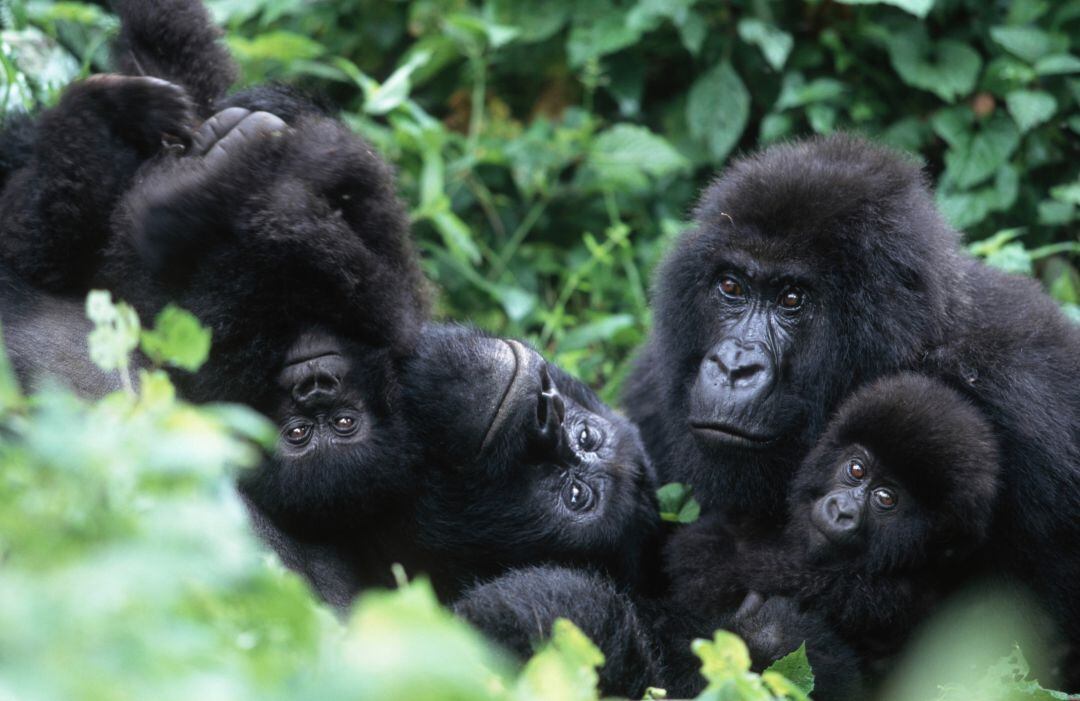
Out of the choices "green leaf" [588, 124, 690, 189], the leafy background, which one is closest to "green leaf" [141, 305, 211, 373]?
the leafy background

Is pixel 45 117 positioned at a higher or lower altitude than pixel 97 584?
lower

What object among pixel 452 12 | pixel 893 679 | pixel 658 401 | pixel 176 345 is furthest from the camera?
pixel 452 12

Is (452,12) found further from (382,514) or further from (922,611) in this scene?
(922,611)

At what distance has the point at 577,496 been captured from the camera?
352 cm

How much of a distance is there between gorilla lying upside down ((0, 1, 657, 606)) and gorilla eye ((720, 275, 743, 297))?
0.56 metres

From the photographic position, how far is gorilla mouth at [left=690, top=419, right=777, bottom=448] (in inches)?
134

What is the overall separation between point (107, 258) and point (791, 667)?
2.04 m

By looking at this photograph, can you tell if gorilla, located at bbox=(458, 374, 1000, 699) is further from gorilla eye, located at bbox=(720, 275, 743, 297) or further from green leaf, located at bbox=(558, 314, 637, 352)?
green leaf, located at bbox=(558, 314, 637, 352)

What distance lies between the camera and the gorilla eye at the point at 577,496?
3500 mm

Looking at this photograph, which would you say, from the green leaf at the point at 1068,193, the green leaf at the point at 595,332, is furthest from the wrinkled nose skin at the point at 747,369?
the green leaf at the point at 1068,193

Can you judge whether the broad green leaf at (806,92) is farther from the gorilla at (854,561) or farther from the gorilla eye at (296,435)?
the gorilla eye at (296,435)

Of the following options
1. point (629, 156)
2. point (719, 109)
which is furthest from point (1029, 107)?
point (629, 156)

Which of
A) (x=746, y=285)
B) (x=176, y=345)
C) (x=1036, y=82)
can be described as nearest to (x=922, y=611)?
(x=746, y=285)

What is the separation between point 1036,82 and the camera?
212 inches
